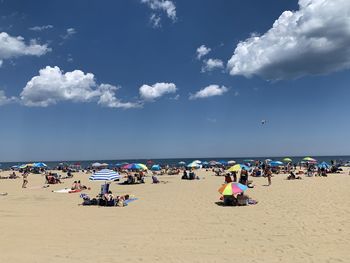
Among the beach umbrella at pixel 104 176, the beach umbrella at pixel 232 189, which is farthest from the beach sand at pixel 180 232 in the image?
the beach umbrella at pixel 104 176

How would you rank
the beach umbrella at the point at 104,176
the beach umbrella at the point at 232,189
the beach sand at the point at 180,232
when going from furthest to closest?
the beach umbrella at the point at 104,176
the beach umbrella at the point at 232,189
the beach sand at the point at 180,232

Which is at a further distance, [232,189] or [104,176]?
[104,176]

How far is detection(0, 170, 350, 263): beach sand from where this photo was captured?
783cm

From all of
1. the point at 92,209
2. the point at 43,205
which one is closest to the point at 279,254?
the point at 92,209

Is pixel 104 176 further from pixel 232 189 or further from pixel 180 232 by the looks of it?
pixel 180 232

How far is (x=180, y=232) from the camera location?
1012 cm

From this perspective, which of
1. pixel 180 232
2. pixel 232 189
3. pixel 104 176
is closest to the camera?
pixel 180 232

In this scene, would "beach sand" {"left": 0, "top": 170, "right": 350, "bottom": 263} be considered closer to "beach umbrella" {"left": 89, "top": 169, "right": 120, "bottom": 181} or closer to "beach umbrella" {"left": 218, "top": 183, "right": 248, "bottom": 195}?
"beach umbrella" {"left": 218, "top": 183, "right": 248, "bottom": 195}

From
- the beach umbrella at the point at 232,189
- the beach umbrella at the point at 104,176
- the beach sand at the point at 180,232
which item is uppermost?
the beach umbrella at the point at 104,176

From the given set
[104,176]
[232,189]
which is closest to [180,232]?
[232,189]

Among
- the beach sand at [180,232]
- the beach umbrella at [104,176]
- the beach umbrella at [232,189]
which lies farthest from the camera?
the beach umbrella at [104,176]

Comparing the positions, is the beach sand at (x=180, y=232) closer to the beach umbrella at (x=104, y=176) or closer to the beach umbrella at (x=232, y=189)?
the beach umbrella at (x=232, y=189)

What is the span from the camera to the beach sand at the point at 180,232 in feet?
25.7

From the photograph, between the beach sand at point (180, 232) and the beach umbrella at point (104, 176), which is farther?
the beach umbrella at point (104, 176)
